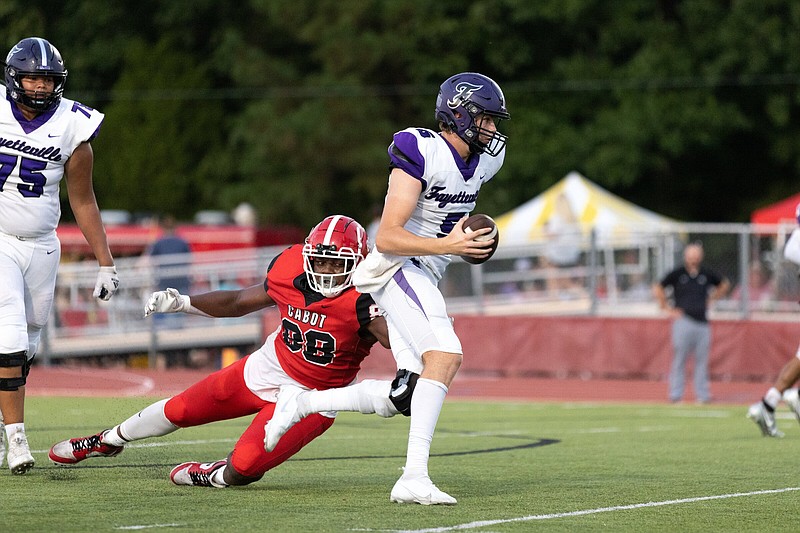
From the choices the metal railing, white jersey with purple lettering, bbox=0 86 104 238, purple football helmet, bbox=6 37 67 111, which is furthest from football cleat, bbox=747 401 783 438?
the metal railing

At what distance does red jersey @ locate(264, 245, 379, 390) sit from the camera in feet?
21.3

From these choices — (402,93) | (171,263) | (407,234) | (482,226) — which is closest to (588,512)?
(482,226)

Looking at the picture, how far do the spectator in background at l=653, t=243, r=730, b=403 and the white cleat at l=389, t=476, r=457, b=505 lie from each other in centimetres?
976

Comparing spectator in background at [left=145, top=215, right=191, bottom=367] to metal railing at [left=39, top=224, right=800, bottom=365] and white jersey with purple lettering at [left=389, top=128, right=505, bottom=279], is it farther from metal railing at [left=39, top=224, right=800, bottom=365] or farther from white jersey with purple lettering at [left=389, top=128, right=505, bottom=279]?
white jersey with purple lettering at [left=389, top=128, right=505, bottom=279]

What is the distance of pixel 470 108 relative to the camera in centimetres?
642

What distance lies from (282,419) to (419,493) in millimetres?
727

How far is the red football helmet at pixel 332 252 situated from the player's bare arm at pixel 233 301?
0.37 metres

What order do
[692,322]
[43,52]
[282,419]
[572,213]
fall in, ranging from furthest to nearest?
[572,213] < [692,322] < [43,52] < [282,419]

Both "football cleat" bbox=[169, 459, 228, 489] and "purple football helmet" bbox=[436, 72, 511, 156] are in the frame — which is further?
"football cleat" bbox=[169, 459, 228, 489]

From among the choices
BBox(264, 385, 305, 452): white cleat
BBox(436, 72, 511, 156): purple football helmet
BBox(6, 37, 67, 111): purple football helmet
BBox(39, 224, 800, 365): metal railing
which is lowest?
BBox(39, 224, 800, 365): metal railing

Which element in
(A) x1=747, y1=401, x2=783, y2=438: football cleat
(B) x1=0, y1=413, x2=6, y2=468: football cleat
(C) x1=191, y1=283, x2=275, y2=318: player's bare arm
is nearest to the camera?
(C) x1=191, y1=283, x2=275, y2=318: player's bare arm

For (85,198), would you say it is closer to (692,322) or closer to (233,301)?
(233,301)

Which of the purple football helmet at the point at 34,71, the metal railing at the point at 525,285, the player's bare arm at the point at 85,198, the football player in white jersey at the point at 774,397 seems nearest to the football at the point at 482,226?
the player's bare arm at the point at 85,198

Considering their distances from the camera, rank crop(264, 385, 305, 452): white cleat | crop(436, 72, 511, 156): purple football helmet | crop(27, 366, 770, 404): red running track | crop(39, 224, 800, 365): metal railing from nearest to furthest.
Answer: crop(264, 385, 305, 452): white cleat
crop(436, 72, 511, 156): purple football helmet
crop(27, 366, 770, 404): red running track
crop(39, 224, 800, 365): metal railing
